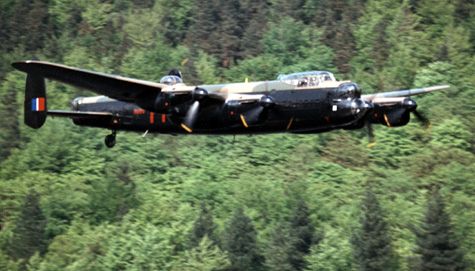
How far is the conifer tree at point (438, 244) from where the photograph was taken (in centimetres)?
12156

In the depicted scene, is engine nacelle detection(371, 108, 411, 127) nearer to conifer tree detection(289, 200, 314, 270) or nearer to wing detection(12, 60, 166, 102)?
wing detection(12, 60, 166, 102)

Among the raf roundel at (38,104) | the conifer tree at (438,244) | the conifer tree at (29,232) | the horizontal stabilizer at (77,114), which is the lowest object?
the conifer tree at (29,232)

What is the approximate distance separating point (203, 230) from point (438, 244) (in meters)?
27.7

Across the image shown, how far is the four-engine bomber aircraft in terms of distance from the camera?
62.9 metres

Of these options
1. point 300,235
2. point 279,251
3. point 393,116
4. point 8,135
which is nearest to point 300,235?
point 300,235

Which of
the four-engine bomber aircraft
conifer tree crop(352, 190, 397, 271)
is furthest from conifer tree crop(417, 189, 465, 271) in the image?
the four-engine bomber aircraft

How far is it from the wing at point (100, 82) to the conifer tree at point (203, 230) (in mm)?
71846

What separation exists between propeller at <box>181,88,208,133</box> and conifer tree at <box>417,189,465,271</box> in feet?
201

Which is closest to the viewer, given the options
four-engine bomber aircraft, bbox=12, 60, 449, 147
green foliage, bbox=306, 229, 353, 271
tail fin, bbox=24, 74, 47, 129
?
four-engine bomber aircraft, bbox=12, 60, 449, 147

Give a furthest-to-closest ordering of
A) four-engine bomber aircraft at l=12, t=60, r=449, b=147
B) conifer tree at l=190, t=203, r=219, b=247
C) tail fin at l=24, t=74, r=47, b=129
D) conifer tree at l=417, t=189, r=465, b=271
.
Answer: conifer tree at l=190, t=203, r=219, b=247
conifer tree at l=417, t=189, r=465, b=271
tail fin at l=24, t=74, r=47, b=129
four-engine bomber aircraft at l=12, t=60, r=449, b=147

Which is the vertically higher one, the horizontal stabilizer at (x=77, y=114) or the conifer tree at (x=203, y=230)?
the horizontal stabilizer at (x=77, y=114)

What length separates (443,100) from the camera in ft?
601

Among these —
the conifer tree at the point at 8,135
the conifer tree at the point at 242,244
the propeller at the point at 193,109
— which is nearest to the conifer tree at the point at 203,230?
the conifer tree at the point at 242,244

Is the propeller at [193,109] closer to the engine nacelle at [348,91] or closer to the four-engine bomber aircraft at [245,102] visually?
the four-engine bomber aircraft at [245,102]
